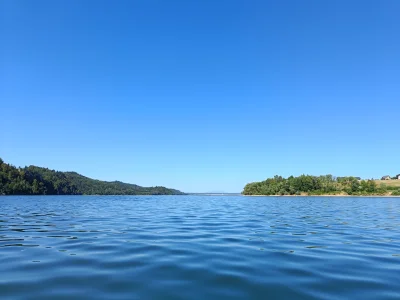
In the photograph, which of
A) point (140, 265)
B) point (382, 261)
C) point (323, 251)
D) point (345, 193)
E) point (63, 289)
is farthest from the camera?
point (345, 193)

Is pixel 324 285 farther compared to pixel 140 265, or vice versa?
pixel 140 265

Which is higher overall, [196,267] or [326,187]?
[326,187]

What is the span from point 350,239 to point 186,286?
10.9 metres

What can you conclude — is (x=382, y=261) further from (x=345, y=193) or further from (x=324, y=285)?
(x=345, y=193)

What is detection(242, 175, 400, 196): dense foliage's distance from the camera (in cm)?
15538

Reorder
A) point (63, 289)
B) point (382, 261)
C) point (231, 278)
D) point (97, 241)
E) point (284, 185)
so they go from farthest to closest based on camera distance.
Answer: point (284, 185) < point (97, 241) < point (382, 261) < point (231, 278) < point (63, 289)

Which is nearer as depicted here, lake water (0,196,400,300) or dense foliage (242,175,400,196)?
lake water (0,196,400,300)

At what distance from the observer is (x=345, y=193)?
162 m

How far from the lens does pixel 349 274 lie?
24.9 ft

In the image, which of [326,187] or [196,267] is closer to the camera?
[196,267]

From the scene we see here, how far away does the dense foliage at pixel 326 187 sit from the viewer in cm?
15538

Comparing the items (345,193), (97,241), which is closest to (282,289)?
(97,241)

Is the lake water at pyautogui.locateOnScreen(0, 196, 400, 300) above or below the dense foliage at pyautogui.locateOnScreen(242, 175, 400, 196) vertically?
below

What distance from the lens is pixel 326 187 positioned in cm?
17125
